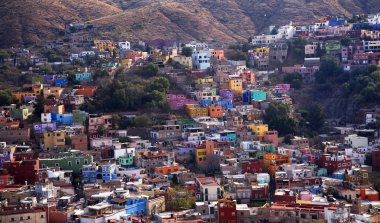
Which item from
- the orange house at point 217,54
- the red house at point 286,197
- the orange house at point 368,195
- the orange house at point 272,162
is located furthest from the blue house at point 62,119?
the orange house at point 368,195

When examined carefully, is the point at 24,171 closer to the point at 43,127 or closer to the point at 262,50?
the point at 43,127

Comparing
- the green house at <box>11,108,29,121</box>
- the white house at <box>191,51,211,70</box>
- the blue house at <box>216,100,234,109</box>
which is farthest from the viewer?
the white house at <box>191,51,211,70</box>

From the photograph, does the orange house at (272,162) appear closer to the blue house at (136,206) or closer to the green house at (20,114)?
the blue house at (136,206)

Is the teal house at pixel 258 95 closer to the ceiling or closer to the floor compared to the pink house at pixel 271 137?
closer to the ceiling

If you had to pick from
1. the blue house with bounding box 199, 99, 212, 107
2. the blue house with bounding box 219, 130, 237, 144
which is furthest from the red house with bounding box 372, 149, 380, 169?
the blue house with bounding box 199, 99, 212, 107

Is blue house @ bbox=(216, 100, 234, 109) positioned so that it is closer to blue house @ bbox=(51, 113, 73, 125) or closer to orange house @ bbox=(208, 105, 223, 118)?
orange house @ bbox=(208, 105, 223, 118)

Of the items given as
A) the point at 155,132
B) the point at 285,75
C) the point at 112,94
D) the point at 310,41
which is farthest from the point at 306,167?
the point at 310,41
